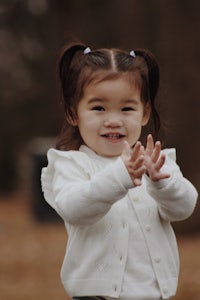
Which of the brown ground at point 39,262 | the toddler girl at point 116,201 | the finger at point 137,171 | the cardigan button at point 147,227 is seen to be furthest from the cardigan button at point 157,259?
the brown ground at point 39,262

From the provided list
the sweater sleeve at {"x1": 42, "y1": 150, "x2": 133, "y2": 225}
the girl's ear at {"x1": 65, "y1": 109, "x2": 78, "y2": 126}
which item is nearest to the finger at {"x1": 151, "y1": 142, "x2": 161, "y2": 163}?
the sweater sleeve at {"x1": 42, "y1": 150, "x2": 133, "y2": 225}

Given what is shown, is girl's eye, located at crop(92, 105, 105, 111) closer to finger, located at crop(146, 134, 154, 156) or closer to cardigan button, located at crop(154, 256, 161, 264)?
finger, located at crop(146, 134, 154, 156)

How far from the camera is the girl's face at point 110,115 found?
144 inches

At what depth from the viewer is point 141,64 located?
12.7 feet

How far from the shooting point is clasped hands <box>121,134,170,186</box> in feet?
11.2

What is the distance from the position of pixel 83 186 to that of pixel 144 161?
247mm

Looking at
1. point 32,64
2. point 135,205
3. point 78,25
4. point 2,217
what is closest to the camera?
point 135,205

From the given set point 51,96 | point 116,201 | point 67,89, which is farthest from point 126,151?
point 51,96

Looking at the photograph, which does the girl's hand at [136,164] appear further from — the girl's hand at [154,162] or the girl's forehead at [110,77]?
the girl's forehead at [110,77]

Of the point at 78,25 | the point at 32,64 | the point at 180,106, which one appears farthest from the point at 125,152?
the point at 32,64

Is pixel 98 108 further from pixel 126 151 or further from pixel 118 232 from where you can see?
pixel 118 232

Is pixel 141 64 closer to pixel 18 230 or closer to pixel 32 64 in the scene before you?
pixel 18 230

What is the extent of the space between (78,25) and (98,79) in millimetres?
13046

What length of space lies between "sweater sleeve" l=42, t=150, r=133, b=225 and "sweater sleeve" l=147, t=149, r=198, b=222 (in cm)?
18
